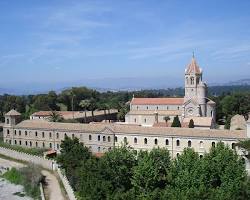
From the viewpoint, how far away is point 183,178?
41.7 metres

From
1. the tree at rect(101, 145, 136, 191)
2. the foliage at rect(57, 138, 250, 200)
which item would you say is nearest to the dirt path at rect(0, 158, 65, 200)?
the foliage at rect(57, 138, 250, 200)

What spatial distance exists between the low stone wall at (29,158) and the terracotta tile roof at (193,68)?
3724 cm

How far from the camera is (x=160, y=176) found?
45.6 meters

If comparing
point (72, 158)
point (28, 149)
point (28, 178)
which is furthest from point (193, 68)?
point (28, 178)

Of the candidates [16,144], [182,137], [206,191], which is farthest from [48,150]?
[206,191]

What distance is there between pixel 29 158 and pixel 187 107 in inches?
1298

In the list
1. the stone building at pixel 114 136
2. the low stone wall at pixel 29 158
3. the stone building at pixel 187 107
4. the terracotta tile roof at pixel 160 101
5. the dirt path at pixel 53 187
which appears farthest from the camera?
the terracotta tile roof at pixel 160 101

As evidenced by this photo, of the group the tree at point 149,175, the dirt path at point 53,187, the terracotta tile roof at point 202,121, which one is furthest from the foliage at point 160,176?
the terracotta tile roof at point 202,121

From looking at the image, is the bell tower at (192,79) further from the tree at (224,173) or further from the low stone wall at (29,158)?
the tree at (224,173)

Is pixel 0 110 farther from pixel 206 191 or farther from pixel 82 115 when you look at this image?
pixel 206 191

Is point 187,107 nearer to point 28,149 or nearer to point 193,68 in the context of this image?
point 193,68

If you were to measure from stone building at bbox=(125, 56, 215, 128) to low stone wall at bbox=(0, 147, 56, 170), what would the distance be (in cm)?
2522

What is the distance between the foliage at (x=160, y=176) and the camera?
39312mm

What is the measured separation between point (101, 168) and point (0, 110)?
83428 mm
